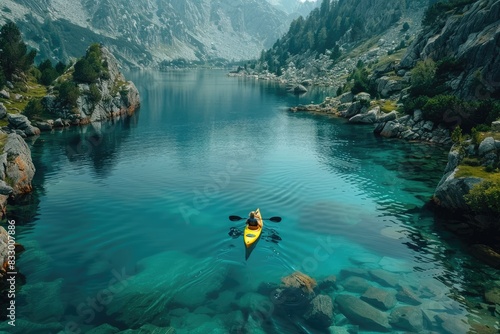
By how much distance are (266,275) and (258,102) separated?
149 meters

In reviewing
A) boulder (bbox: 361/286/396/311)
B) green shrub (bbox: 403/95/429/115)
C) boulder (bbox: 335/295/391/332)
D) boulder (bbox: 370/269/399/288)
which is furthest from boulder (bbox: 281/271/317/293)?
green shrub (bbox: 403/95/429/115)

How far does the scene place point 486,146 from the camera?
172ft

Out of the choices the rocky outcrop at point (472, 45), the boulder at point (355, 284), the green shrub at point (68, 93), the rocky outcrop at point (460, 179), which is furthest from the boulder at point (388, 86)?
the boulder at point (355, 284)

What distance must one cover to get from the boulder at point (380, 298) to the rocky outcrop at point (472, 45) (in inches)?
3157

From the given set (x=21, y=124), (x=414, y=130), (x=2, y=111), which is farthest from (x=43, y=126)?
(x=414, y=130)

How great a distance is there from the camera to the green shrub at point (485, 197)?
4206 cm

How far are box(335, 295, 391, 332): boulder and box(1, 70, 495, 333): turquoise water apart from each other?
A: 13.9 inches

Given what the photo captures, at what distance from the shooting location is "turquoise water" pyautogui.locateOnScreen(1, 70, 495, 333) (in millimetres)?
31062

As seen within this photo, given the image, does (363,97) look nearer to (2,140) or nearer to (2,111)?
(2,140)

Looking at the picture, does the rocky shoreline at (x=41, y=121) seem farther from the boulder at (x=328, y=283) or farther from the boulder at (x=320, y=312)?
the boulder at (x=328, y=283)

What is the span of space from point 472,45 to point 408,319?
101 m

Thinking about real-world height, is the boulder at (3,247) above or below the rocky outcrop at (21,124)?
below

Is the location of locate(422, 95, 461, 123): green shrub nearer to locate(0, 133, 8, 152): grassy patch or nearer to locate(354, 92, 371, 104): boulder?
locate(354, 92, 371, 104): boulder

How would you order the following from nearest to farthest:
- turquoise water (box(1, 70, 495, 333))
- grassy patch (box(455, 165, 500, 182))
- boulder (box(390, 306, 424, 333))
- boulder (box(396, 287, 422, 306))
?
boulder (box(390, 306, 424, 333))
turquoise water (box(1, 70, 495, 333))
boulder (box(396, 287, 422, 306))
grassy patch (box(455, 165, 500, 182))
